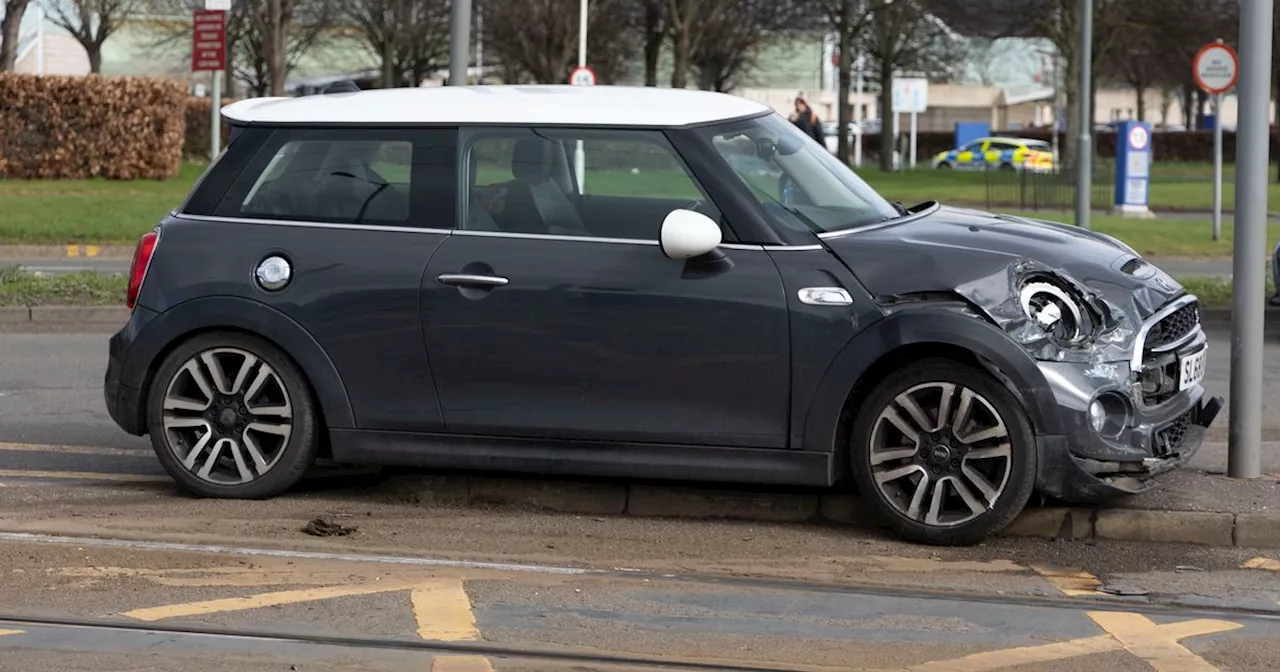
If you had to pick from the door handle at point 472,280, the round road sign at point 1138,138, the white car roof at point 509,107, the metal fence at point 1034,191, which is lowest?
the door handle at point 472,280

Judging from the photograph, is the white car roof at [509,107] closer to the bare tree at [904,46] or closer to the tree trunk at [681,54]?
the tree trunk at [681,54]

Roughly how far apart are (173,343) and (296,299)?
1.89 ft

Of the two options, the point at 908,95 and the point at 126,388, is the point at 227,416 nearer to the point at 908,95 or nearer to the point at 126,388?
the point at 126,388

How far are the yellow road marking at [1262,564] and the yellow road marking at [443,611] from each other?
2758 millimetres

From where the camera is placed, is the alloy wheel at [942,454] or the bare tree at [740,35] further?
the bare tree at [740,35]

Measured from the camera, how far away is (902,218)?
7.42 m

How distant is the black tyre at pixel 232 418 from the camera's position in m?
7.31

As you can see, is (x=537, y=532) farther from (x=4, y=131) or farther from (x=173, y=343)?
(x=4, y=131)

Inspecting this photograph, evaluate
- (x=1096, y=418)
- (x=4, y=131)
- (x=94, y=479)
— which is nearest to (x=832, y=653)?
(x=1096, y=418)

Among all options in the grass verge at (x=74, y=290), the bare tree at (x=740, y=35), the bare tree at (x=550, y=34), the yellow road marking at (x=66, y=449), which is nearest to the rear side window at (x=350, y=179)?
the yellow road marking at (x=66, y=449)

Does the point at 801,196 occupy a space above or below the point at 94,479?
above

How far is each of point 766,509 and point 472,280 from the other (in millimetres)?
1448

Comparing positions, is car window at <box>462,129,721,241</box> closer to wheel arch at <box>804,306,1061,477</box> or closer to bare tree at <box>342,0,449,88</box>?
wheel arch at <box>804,306,1061,477</box>

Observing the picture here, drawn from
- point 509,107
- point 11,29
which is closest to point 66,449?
point 509,107
